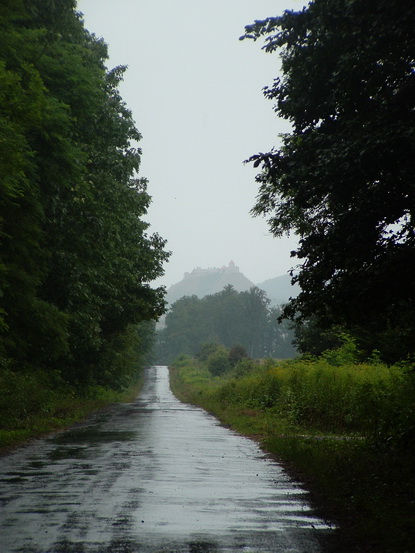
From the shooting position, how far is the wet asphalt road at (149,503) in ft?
19.2

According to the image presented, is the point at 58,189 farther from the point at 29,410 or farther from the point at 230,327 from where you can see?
the point at 230,327

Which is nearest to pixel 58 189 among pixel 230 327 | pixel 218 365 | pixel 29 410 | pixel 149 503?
pixel 29 410

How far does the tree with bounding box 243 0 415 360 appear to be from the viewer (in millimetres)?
10039

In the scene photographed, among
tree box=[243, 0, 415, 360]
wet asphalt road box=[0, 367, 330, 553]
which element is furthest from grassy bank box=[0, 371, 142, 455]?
tree box=[243, 0, 415, 360]

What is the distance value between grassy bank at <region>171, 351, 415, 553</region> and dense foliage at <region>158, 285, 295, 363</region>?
146837 mm

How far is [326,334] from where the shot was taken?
3766cm

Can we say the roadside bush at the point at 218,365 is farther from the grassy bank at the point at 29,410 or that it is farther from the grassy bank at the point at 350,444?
the grassy bank at the point at 29,410

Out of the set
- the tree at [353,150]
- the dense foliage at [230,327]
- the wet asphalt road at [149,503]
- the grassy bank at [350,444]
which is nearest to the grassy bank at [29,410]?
the wet asphalt road at [149,503]

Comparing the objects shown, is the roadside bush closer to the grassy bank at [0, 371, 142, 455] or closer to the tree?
the grassy bank at [0, 371, 142, 455]

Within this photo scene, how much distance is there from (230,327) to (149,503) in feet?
558

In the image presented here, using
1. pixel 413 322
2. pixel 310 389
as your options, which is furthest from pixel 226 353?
pixel 413 322

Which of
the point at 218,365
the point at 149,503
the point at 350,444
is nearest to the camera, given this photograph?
the point at 149,503

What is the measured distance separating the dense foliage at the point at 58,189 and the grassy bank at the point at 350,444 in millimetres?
7849

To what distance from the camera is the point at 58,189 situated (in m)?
19.3
